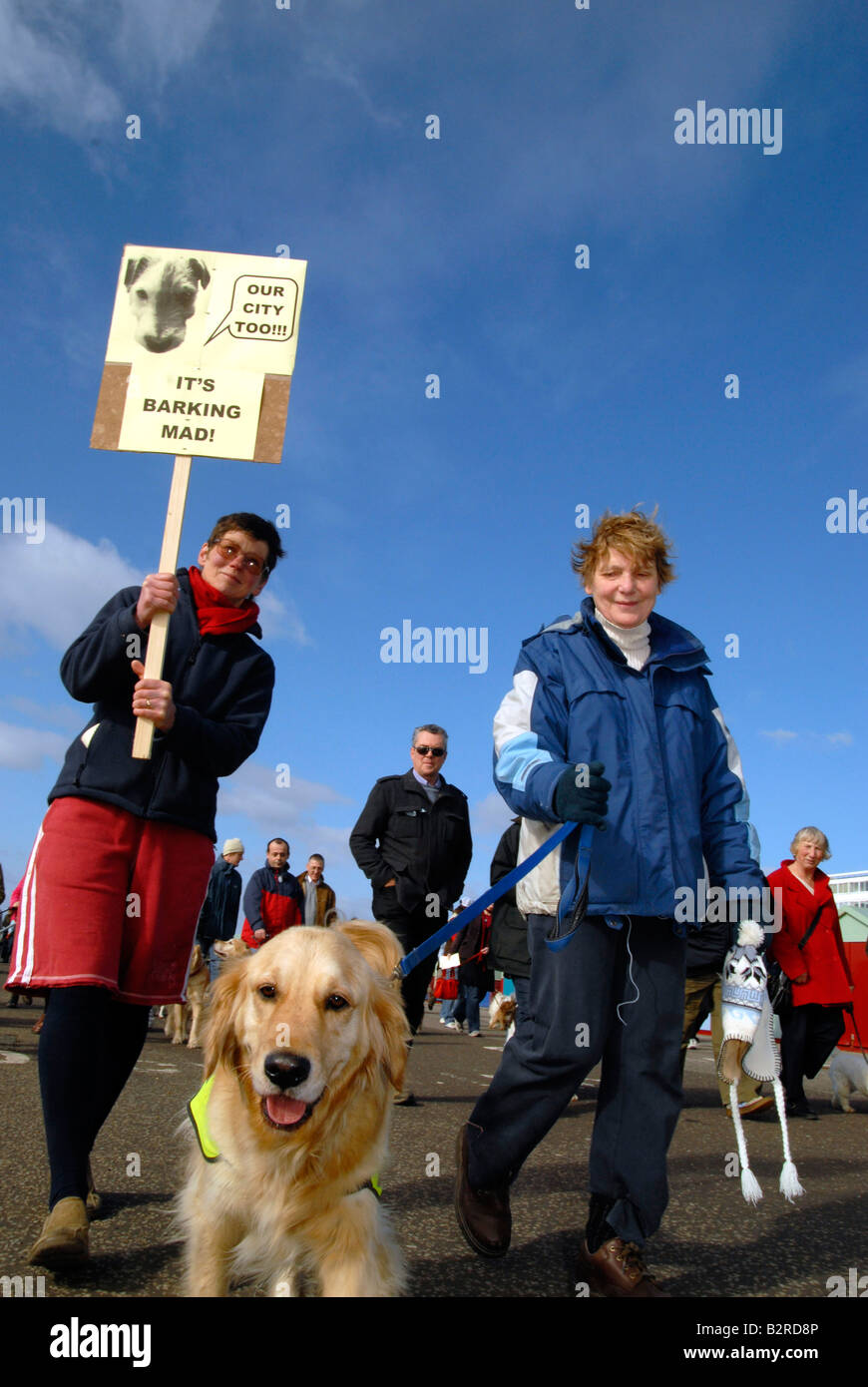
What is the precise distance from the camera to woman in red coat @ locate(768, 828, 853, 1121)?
778cm

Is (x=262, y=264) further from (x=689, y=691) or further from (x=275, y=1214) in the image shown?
(x=275, y=1214)

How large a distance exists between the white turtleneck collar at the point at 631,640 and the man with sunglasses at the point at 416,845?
11.2 feet

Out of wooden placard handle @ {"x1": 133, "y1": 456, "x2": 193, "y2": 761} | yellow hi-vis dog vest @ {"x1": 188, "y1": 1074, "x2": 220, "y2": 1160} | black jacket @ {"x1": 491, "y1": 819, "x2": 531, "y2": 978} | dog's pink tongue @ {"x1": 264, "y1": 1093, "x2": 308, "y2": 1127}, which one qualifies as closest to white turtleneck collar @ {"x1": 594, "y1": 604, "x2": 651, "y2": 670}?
wooden placard handle @ {"x1": 133, "y1": 456, "x2": 193, "y2": 761}

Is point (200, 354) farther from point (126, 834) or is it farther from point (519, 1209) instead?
point (519, 1209)

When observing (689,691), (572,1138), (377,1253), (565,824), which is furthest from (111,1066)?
(572,1138)

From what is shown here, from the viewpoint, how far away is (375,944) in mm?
2979

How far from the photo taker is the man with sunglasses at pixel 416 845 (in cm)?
641

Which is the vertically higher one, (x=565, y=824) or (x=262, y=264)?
(x=262, y=264)

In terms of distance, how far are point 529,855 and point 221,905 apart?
8.47 meters

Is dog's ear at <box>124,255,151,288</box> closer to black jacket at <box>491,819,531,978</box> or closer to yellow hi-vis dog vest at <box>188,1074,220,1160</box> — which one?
yellow hi-vis dog vest at <box>188,1074,220,1160</box>

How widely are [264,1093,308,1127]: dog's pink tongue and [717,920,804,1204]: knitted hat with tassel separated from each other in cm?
152

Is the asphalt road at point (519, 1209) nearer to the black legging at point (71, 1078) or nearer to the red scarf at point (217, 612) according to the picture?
the black legging at point (71, 1078)
